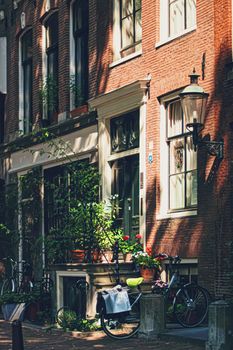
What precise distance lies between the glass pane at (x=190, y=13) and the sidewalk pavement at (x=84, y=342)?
18.7 ft

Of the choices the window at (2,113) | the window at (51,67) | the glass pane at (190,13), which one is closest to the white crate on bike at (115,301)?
the glass pane at (190,13)

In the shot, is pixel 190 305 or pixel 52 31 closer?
pixel 190 305

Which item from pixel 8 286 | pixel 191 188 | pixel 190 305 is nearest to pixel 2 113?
pixel 8 286

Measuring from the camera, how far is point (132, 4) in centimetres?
2025

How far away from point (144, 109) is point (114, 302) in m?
4.67

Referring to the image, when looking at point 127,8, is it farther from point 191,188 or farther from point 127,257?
point 127,257

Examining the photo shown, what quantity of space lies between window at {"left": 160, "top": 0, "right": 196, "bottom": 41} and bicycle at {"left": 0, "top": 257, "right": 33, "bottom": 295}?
6.52 m

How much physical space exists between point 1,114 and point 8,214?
344cm

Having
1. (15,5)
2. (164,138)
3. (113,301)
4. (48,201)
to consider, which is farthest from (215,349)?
(15,5)

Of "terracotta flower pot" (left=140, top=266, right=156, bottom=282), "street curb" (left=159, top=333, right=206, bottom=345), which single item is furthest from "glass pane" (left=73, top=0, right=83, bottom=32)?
"street curb" (left=159, top=333, right=206, bottom=345)

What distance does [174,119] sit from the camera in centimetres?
1823

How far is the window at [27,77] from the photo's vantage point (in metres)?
25.9

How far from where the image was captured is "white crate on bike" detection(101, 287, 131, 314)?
1574cm

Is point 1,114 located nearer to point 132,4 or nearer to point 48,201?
point 48,201
